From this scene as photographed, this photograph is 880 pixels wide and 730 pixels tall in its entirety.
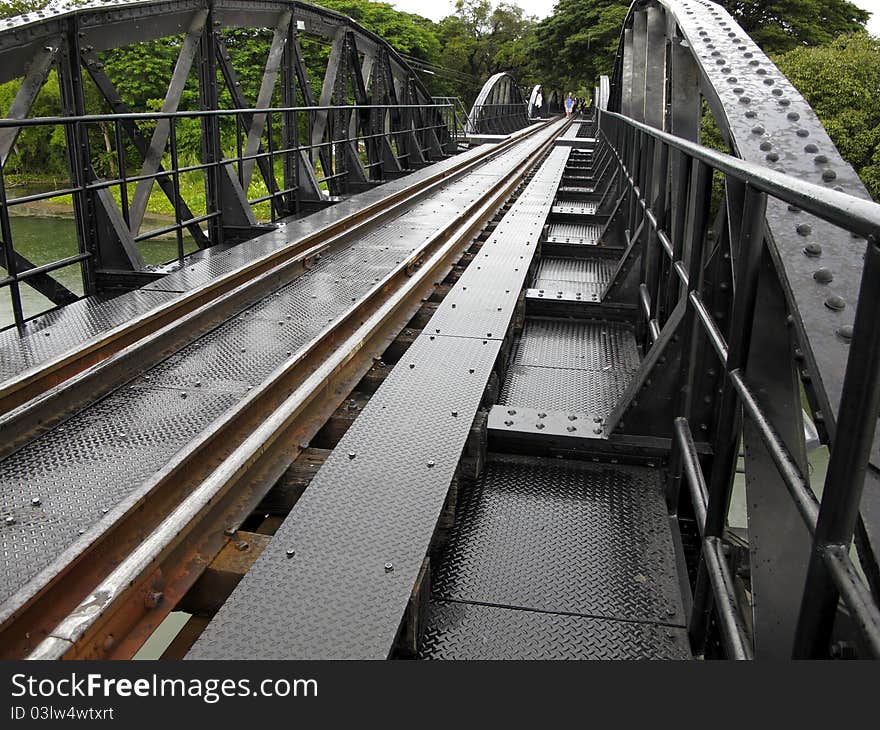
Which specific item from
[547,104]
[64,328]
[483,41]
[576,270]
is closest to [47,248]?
[576,270]

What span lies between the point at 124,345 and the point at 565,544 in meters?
2.64

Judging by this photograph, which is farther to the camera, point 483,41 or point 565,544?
point 483,41

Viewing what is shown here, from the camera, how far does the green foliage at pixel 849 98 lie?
48.8 ft

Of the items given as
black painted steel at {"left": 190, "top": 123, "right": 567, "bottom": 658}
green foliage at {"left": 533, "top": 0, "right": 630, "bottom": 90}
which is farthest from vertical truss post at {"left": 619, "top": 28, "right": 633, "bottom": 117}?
green foliage at {"left": 533, "top": 0, "right": 630, "bottom": 90}

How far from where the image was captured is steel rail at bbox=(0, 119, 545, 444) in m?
3.11

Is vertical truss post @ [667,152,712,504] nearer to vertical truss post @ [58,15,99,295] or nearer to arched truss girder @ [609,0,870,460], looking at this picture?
arched truss girder @ [609,0,870,460]

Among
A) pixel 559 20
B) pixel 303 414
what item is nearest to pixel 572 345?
pixel 303 414

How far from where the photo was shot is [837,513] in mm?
1102

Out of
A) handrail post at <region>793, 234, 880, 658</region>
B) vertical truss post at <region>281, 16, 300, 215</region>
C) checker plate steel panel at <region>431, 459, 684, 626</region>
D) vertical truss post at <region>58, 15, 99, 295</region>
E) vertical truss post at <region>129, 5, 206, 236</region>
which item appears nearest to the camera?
handrail post at <region>793, 234, 880, 658</region>

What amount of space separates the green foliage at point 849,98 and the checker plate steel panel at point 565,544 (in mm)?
13777

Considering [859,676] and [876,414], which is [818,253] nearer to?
[876,414]

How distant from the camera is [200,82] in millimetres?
8109

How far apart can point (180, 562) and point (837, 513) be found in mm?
1835

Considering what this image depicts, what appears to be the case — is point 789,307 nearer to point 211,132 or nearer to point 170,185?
point 170,185
